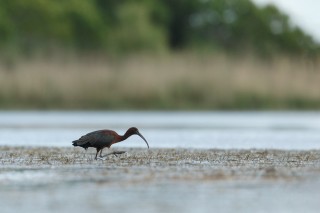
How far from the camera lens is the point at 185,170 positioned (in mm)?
12844

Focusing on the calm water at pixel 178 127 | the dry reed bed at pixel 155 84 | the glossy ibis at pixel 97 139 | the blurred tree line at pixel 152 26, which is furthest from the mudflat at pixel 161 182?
the blurred tree line at pixel 152 26

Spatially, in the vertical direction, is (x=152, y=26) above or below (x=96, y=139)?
above

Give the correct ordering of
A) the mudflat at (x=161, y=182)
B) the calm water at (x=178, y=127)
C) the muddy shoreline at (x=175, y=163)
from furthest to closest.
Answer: the calm water at (x=178, y=127) < the muddy shoreline at (x=175, y=163) < the mudflat at (x=161, y=182)

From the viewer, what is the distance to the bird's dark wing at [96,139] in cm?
1431

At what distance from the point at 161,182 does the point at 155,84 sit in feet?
71.9

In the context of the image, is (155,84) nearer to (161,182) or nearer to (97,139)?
(97,139)

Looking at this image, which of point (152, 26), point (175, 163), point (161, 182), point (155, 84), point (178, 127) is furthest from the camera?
point (152, 26)

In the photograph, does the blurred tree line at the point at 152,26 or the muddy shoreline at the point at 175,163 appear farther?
the blurred tree line at the point at 152,26

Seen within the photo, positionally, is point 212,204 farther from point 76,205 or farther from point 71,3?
point 71,3

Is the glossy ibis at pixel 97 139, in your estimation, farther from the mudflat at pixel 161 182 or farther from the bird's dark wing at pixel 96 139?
the mudflat at pixel 161 182

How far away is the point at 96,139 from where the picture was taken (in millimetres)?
14430

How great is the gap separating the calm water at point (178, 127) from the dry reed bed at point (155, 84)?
137cm

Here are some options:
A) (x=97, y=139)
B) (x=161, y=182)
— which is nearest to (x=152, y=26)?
(x=97, y=139)

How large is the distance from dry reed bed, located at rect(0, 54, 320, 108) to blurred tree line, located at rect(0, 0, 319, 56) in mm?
12361
